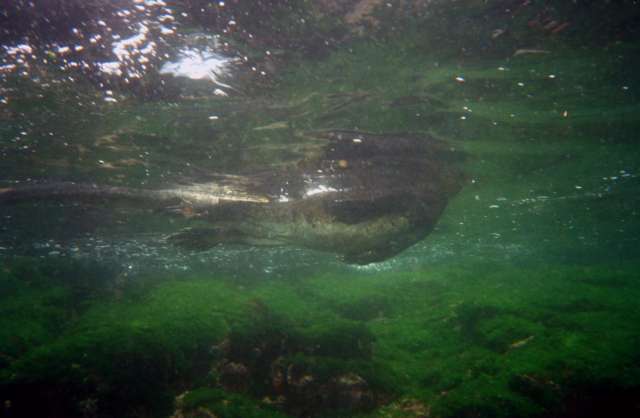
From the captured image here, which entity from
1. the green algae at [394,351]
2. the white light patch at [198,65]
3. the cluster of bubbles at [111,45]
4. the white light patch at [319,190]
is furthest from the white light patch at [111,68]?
the white light patch at [319,190]

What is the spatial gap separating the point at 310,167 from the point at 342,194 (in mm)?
2338

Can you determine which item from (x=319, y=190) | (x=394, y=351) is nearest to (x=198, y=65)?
(x=319, y=190)

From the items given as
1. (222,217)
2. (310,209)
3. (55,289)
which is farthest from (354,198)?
(55,289)

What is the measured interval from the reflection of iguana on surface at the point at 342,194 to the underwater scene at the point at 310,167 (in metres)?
0.10

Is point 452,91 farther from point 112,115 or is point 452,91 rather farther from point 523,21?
point 112,115

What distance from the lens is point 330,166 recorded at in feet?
46.3

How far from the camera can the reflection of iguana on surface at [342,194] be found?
1353cm

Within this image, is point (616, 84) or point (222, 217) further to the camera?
point (222, 217)

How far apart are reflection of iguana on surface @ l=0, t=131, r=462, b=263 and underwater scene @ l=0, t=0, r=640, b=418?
0.10 meters

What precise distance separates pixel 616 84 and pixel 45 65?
1536 cm

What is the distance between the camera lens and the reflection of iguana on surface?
13531 mm

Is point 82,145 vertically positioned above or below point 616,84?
below

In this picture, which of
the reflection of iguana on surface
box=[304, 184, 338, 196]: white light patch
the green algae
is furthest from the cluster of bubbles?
box=[304, 184, 338, 196]: white light patch

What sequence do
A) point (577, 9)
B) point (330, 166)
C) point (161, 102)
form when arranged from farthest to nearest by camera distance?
point (330, 166) < point (161, 102) < point (577, 9)
